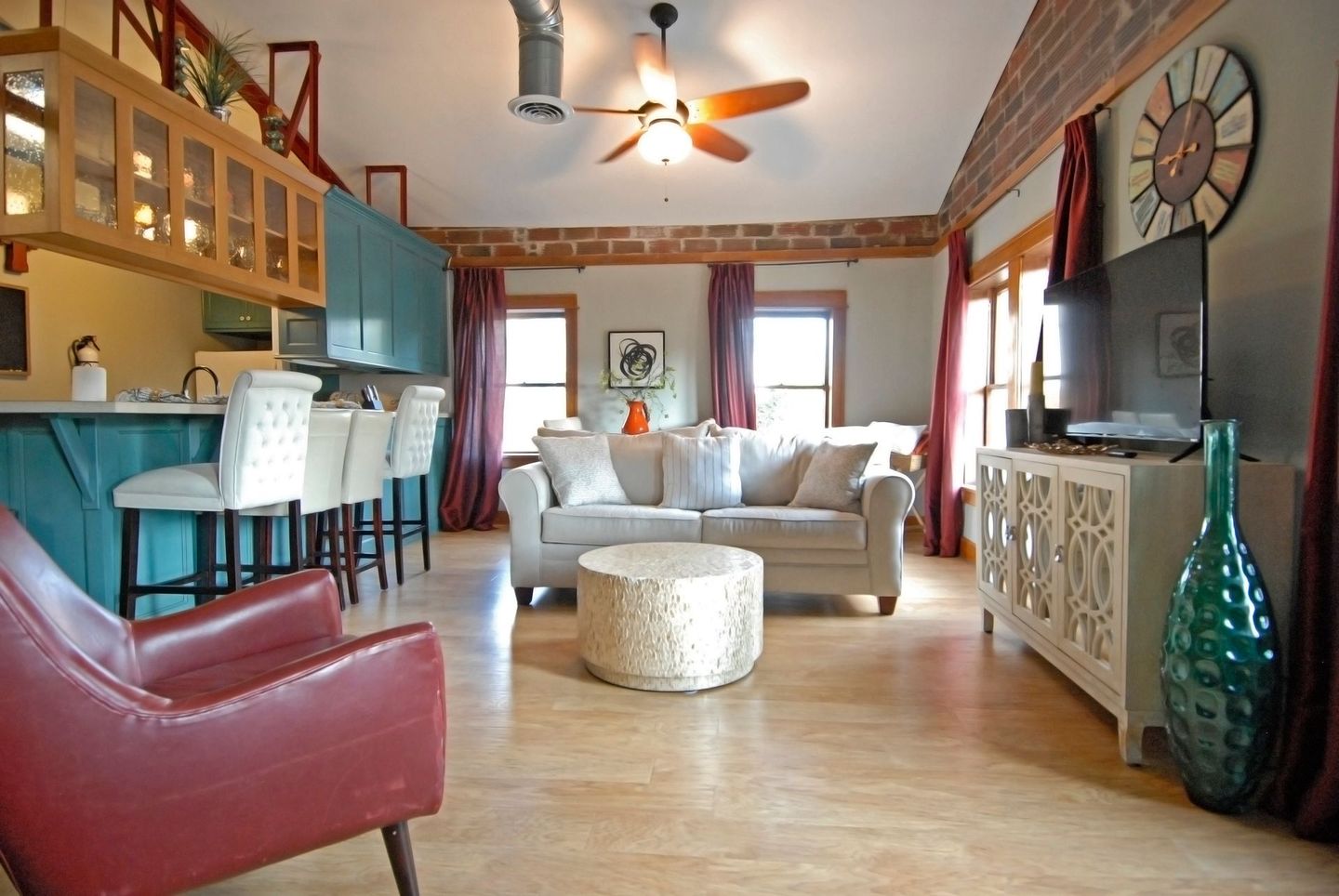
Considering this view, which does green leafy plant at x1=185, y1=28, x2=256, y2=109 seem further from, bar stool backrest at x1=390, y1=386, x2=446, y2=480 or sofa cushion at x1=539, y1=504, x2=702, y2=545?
sofa cushion at x1=539, y1=504, x2=702, y2=545

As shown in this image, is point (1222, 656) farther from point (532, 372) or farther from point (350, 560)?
point (532, 372)

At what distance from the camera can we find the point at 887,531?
3.11m

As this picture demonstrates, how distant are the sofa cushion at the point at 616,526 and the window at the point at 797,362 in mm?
2410

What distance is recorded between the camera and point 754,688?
2.28 meters

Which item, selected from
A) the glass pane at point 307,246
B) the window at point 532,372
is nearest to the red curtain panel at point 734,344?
the window at point 532,372

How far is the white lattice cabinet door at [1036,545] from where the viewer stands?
219cm

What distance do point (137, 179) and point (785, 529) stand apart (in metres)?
3.30

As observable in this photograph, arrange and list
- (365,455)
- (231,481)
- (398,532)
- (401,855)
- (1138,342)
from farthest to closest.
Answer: (398,532)
(365,455)
(231,481)
(1138,342)
(401,855)

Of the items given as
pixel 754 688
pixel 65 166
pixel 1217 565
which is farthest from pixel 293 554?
pixel 1217 565

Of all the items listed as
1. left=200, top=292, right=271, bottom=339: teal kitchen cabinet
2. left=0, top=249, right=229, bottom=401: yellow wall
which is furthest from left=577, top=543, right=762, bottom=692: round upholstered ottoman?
left=200, top=292, right=271, bottom=339: teal kitchen cabinet

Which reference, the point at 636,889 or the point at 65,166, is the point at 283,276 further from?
the point at 636,889

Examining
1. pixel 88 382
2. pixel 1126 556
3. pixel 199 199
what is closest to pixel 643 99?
pixel 199 199

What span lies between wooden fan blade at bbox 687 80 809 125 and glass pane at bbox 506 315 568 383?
258 cm

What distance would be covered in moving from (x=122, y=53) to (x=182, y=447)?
3221mm
